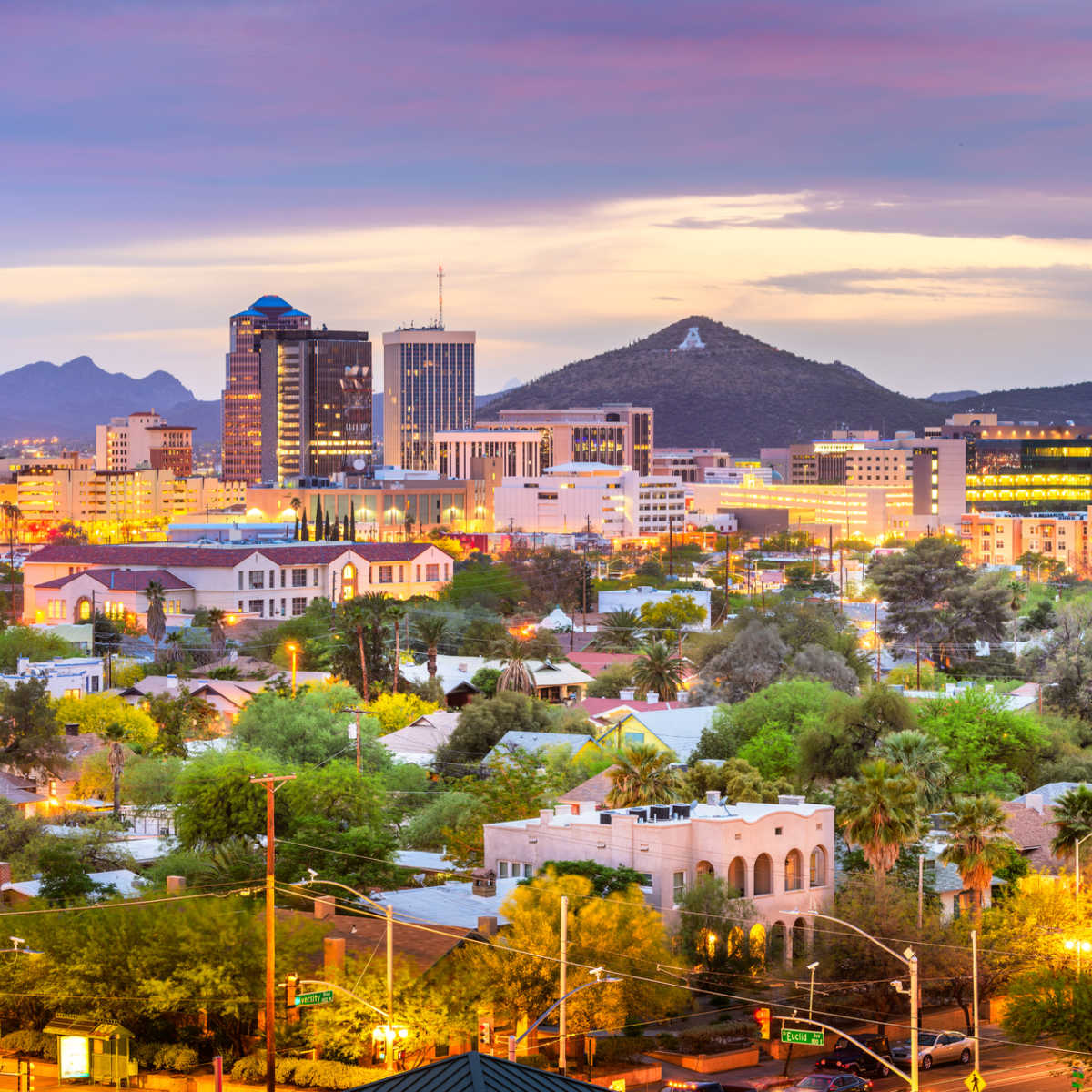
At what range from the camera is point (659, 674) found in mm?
111312

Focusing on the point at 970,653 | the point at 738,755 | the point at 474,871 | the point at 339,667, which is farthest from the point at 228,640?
the point at 474,871

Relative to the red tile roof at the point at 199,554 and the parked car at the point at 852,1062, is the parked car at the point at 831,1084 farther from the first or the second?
the red tile roof at the point at 199,554

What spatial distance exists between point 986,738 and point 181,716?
37766mm

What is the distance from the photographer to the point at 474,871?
65938 mm

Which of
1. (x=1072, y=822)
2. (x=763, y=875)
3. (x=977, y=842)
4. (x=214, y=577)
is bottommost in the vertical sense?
(x=763, y=875)

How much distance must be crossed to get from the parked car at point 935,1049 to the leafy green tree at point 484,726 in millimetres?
38758

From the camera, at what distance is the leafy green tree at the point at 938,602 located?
15075cm

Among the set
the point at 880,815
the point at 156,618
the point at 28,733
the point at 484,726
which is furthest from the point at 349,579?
the point at 880,815

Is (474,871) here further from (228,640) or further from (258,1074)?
(228,640)

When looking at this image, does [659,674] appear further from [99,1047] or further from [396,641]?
[99,1047]

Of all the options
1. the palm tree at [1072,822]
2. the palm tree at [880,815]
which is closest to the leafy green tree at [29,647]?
the palm tree at [880,815]

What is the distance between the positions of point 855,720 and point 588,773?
11930 mm

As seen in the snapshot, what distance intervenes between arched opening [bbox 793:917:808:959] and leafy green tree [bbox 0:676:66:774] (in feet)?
130

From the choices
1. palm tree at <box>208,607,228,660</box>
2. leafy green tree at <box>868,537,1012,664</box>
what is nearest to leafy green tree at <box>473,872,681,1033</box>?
palm tree at <box>208,607,228,660</box>
